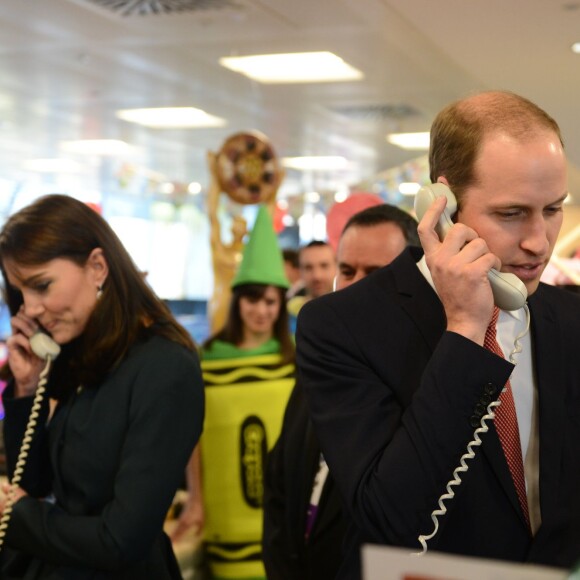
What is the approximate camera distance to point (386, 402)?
1.32 m

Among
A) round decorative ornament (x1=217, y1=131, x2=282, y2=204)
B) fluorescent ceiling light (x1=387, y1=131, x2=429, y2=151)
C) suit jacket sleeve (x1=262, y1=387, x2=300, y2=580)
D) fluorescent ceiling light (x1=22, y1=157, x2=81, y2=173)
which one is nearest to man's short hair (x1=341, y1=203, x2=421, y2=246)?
suit jacket sleeve (x1=262, y1=387, x2=300, y2=580)

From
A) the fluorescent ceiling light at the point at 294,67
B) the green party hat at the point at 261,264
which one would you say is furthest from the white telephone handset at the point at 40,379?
the fluorescent ceiling light at the point at 294,67

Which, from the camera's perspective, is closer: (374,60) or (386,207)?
(386,207)

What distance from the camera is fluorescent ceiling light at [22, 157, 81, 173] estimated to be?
12.8 m

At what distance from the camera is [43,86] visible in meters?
8.27

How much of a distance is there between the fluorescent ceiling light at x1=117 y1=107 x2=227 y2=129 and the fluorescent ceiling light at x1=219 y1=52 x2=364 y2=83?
1.74 meters

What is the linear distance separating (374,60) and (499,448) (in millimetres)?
6086

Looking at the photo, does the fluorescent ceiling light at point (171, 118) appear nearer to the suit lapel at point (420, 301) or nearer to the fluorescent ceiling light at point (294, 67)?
the fluorescent ceiling light at point (294, 67)

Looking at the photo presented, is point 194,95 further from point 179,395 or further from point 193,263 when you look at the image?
point 193,263

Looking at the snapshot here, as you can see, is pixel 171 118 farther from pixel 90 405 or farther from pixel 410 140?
pixel 90 405

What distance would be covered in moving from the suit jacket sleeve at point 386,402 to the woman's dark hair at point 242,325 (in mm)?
2514

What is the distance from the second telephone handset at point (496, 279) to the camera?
4.10ft

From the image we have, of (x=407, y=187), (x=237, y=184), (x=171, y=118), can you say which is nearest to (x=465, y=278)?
(x=237, y=184)

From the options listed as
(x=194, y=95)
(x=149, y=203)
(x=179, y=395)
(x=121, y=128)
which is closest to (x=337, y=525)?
(x=179, y=395)
